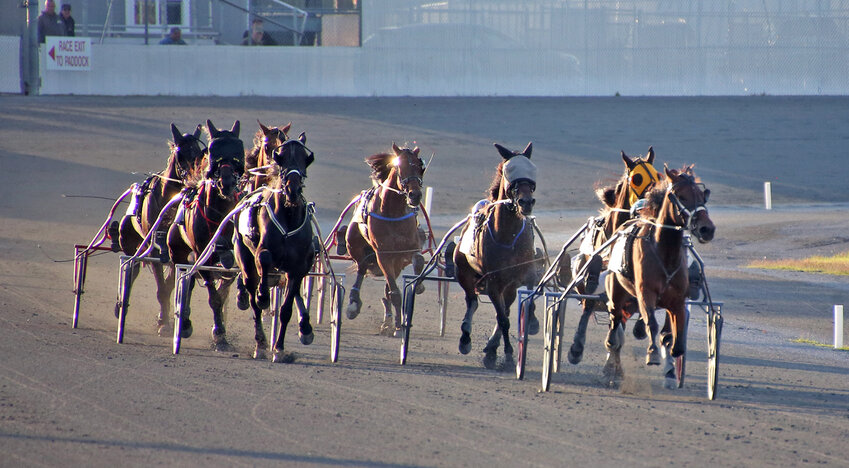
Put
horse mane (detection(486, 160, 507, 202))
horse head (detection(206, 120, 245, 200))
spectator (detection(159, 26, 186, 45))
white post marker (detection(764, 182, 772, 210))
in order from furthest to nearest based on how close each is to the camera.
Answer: spectator (detection(159, 26, 186, 45)), white post marker (detection(764, 182, 772, 210)), horse head (detection(206, 120, 245, 200)), horse mane (detection(486, 160, 507, 202))

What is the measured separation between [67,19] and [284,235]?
658 inches

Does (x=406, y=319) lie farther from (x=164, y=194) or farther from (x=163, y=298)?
(x=164, y=194)

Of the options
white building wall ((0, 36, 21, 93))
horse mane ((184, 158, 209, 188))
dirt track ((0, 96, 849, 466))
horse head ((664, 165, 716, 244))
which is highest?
white building wall ((0, 36, 21, 93))

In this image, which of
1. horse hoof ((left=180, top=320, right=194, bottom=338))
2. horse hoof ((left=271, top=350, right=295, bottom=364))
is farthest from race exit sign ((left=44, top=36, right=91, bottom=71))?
horse hoof ((left=271, top=350, right=295, bottom=364))

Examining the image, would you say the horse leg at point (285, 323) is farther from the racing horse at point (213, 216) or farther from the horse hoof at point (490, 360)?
the horse hoof at point (490, 360)

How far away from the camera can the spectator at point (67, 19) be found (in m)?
22.7

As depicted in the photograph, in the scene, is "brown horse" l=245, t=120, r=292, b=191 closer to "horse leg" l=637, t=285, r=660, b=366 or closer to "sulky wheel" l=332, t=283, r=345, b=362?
"sulky wheel" l=332, t=283, r=345, b=362

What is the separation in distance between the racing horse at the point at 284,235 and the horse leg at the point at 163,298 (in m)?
1.63

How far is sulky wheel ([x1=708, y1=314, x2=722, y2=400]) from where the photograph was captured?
6969mm

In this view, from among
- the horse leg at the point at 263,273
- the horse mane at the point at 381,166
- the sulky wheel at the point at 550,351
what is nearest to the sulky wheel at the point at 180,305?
the horse leg at the point at 263,273

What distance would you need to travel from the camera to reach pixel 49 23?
2261cm

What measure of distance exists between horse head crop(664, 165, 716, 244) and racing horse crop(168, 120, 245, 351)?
139 inches

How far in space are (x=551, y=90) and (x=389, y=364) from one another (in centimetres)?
1812

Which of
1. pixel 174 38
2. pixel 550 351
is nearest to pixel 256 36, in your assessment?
pixel 174 38
